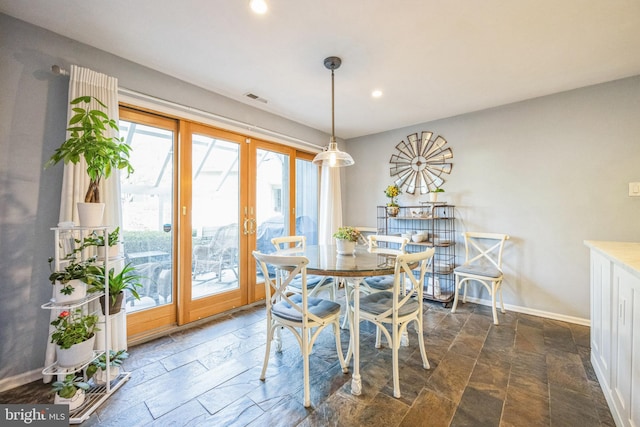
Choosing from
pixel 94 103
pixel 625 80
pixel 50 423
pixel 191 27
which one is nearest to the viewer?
pixel 50 423

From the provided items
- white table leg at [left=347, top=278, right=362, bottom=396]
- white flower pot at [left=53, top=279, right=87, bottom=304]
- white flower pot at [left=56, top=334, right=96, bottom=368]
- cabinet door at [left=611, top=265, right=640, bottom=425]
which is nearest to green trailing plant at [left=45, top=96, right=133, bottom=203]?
white flower pot at [left=53, top=279, right=87, bottom=304]

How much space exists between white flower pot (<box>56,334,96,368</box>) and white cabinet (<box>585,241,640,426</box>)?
118 inches

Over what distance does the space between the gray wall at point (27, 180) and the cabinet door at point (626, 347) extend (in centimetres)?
358

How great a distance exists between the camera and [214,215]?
2.95 metres

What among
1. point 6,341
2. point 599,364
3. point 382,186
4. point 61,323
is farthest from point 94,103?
point 599,364

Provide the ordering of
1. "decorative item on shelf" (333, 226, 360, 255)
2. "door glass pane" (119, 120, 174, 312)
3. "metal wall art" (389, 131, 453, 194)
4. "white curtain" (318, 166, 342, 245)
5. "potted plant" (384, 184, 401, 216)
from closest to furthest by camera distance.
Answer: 1. "decorative item on shelf" (333, 226, 360, 255)
2. "door glass pane" (119, 120, 174, 312)
3. "metal wall art" (389, 131, 453, 194)
4. "potted plant" (384, 184, 401, 216)
5. "white curtain" (318, 166, 342, 245)

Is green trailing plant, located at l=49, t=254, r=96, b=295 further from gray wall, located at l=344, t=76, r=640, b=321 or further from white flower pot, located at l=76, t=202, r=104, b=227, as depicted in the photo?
gray wall, located at l=344, t=76, r=640, b=321

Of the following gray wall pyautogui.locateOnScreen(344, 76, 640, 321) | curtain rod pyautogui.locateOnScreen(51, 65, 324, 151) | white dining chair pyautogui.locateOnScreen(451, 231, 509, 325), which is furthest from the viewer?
white dining chair pyautogui.locateOnScreen(451, 231, 509, 325)

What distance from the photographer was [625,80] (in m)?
2.55

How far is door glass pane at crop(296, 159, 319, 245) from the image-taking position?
13.1 feet

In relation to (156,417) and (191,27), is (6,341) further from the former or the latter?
(191,27)

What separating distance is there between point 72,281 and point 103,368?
65cm

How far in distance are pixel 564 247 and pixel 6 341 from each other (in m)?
5.01

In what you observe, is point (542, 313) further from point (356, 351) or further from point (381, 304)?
point (356, 351)
